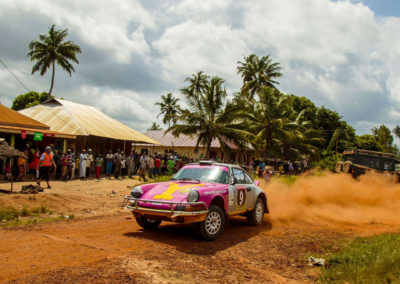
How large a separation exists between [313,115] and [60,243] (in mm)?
49433

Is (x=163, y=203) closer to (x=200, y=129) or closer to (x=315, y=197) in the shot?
(x=315, y=197)

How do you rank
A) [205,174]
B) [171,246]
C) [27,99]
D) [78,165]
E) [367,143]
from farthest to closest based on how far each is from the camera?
[367,143]
[27,99]
[78,165]
[205,174]
[171,246]

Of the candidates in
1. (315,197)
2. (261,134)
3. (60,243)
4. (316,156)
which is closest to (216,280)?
(60,243)

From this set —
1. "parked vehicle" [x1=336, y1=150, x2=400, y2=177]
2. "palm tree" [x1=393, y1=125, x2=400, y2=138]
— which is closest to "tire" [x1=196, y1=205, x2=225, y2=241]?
"parked vehicle" [x1=336, y1=150, x2=400, y2=177]

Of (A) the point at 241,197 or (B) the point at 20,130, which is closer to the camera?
(A) the point at 241,197

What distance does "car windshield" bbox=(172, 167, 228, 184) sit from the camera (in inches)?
302

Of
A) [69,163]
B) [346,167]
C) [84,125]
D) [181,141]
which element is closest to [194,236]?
[346,167]

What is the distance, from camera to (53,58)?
126 ft

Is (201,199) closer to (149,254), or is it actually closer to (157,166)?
(149,254)

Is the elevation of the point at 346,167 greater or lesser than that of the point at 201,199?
greater

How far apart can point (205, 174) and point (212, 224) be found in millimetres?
1395

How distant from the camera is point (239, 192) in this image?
25.9 ft

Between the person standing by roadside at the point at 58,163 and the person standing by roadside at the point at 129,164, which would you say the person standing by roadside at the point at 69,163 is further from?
the person standing by roadside at the point at 129,164

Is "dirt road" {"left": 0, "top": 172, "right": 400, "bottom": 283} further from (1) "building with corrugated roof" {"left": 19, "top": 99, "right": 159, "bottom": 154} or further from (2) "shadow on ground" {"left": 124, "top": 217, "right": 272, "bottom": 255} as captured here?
(1) "building with corrugated roof" {"left": 19, "top": 99, "right": 159, "bottom": 154}
